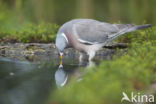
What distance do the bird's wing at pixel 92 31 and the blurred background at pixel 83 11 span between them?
4273mm

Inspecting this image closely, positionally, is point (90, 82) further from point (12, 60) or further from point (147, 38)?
point (147, 38)

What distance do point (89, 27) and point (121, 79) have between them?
8.24ft

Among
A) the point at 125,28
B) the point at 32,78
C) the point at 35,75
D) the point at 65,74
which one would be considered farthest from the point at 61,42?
the point at 125,28

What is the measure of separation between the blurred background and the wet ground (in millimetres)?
3473

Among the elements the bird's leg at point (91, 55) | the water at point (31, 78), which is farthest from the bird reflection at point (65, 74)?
the bird's leg at point (91, 55)

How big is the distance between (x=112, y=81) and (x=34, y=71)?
6.70ft

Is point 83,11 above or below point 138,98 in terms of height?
above

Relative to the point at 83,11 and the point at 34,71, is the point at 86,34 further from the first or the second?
the point at 83,11

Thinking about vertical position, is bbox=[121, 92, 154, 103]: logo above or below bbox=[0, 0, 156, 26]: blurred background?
below

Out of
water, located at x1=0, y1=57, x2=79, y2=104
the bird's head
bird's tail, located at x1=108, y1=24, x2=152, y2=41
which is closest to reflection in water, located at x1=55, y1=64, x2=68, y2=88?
water, located at x1=0, y1=57, x2=79, y2=104

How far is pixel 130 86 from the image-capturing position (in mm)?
3846

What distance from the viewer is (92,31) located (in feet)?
20.6

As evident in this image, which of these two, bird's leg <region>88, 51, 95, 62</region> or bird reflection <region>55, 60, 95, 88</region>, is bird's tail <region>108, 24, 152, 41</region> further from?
bird reflection <region>55, 60, 95, 88</region>

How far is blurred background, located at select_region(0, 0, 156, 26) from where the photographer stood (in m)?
11.7
